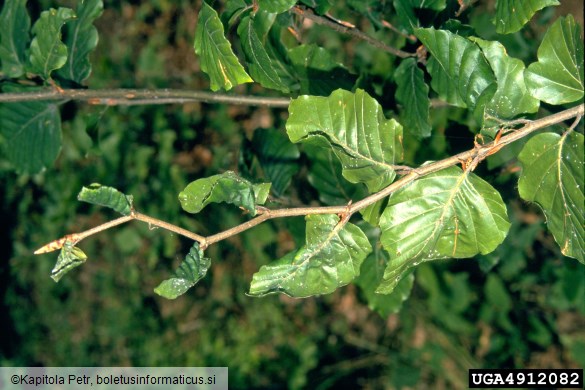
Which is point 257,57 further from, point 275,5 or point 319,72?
point 319,72

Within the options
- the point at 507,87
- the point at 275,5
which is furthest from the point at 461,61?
the point at 275,5

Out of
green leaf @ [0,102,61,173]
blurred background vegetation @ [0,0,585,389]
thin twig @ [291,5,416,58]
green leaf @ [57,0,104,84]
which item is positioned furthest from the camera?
blurred background vegetation @ [0,0,585,389]

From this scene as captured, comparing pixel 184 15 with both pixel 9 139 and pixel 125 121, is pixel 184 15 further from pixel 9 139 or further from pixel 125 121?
pixel 9 139

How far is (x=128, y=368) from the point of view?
9.77ft

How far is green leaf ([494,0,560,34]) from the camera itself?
40.1 inches

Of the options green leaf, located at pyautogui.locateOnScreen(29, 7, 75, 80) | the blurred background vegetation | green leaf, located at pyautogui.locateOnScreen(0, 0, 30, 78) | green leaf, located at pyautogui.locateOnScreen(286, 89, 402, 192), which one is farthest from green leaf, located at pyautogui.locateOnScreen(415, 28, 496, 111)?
the blurred background vegetation

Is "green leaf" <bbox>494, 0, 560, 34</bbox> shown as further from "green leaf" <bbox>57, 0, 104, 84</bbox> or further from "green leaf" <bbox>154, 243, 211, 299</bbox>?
"green leaf" <bbox>57, 0, 104, 84</bbox>

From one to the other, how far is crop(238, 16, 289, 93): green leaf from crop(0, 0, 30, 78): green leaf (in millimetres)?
710

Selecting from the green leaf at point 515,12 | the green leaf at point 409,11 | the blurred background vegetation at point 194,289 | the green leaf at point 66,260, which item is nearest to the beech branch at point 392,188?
the green leaf at point 66,260

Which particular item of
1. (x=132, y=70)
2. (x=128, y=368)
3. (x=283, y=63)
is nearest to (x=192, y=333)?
(x=128, y=368)

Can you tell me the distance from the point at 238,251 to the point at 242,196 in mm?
2044

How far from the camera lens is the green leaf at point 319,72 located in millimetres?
1430

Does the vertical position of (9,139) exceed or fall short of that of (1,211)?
it exceeds it

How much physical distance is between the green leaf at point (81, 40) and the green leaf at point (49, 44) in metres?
0.12
